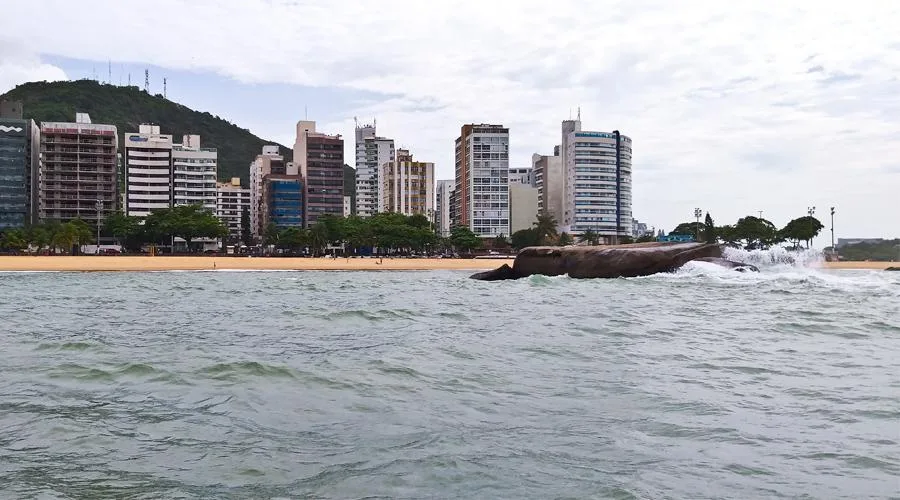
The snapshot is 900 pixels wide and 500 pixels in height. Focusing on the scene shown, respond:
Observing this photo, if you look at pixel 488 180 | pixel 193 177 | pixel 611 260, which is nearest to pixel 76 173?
pixel 193 177

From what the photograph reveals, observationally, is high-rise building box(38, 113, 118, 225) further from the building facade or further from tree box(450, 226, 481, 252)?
the building facade

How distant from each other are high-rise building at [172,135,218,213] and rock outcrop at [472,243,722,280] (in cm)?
10746

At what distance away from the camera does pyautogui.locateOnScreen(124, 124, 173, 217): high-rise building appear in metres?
132

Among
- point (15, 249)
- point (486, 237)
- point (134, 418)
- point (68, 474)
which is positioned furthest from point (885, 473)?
point (486, 237)

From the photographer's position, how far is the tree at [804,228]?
347ft

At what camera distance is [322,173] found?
519ft

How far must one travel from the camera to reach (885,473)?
5.41 m

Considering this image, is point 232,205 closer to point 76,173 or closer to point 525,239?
point 76,173

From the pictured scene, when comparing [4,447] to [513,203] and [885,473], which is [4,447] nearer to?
[885,473]

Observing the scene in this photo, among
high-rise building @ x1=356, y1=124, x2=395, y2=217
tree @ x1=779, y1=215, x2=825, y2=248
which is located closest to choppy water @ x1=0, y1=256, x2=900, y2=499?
tree @ x1=779, y1=215, x2=825, y2=248

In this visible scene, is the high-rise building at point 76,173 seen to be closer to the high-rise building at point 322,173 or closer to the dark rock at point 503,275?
the high-rise building at point 322,173

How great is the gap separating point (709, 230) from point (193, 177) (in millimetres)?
95828

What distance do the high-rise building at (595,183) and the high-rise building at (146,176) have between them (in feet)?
274

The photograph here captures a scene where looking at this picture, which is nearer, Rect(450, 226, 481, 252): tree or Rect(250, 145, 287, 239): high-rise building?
Rect(450, 226, 481, 252): tree
